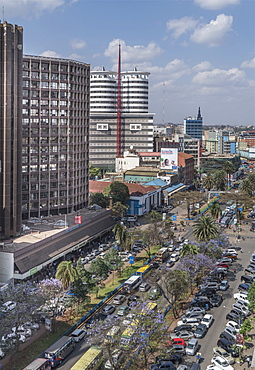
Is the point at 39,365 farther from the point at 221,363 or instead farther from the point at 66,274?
the point at 221,363

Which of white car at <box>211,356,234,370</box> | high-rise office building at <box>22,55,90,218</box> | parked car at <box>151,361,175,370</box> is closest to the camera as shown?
parked car at <box>151,361,175,370</box>

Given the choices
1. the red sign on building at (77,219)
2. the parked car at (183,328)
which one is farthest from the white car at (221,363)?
the red sign on building at (77,219)

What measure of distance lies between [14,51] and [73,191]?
3794 cm

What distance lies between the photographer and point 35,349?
52.5 m

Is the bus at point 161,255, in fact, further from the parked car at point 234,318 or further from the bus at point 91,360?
the bus at point 91,360

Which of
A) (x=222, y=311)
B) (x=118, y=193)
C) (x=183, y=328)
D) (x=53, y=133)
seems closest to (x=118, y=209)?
(x=118, y=193)

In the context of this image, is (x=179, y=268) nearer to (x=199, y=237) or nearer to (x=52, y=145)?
(x=199, y=237)

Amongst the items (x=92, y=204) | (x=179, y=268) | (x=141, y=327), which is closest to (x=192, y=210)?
(x=92, y=204)

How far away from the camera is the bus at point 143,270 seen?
76.8m

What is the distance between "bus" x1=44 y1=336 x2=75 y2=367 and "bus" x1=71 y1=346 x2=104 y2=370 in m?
3.42

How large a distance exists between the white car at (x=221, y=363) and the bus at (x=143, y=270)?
28525mm

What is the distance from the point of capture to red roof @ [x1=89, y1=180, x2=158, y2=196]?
438 ft

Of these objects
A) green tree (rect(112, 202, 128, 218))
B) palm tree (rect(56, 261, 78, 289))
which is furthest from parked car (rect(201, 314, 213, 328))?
green tree (rect(112, 202, 128, 218))

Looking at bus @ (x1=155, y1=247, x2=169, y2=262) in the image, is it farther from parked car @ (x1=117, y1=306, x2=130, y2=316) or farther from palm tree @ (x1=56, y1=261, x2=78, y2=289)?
palm tree @ (x1=56, y1=261, x2=78, y2=289)
